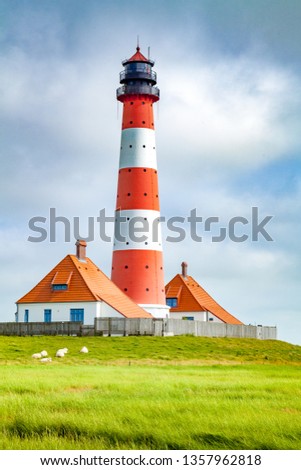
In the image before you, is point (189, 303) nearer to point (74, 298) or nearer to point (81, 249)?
point (81, 249)

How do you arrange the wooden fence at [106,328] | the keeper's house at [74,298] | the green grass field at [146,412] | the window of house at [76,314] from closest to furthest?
the green grass field at [146,412], the wooden fence at [106,328], the keeper's house at [74,298], the window of house at [76,314]

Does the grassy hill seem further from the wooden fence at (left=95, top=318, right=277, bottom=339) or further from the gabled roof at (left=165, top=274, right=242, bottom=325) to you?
the gabled roof at (left=165, top=274, right=242, bottom=325)

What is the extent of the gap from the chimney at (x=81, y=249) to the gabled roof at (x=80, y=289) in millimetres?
814

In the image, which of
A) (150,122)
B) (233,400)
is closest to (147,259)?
(150,122)

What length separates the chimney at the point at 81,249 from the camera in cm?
5770

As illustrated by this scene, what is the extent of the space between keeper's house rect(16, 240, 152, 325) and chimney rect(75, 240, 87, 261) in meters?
1.07

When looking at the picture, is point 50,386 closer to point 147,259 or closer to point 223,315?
point 147,259

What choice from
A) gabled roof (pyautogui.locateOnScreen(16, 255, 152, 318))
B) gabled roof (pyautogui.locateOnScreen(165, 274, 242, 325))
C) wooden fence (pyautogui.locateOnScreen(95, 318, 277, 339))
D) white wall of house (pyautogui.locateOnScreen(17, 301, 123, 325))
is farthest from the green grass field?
gabled roof (pyautogui.locateOnScreen(165, 274, 242, 325))

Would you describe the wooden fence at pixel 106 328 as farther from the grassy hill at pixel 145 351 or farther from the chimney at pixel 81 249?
the chimney at pixel 81 249

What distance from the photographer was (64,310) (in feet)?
176

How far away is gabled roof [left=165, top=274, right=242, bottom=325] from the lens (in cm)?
6619

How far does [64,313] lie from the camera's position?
53562 millimetres

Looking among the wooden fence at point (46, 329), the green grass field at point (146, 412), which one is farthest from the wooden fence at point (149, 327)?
the green grass field at point (146, 412)

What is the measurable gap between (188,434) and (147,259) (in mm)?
40563
